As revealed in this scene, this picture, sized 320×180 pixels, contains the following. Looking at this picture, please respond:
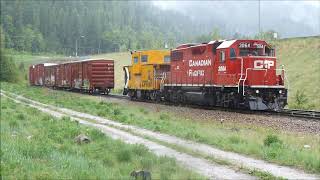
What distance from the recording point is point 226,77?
2658 cm

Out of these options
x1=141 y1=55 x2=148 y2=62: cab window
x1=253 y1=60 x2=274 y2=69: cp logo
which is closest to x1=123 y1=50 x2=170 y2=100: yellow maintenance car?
x1=141 y1=55 x2=148 y2=62: cab window

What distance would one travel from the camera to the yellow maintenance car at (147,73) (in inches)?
1422

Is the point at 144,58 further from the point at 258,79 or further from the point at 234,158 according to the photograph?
the point at 234,158

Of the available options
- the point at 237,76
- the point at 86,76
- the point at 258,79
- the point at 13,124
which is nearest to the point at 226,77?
the point at 237,76

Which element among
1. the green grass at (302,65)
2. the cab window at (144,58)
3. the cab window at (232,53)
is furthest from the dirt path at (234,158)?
the cab window at (144,58)

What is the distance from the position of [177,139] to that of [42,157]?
16.2ft

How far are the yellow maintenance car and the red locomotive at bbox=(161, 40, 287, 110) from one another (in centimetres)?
580

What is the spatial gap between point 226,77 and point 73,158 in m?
15.2

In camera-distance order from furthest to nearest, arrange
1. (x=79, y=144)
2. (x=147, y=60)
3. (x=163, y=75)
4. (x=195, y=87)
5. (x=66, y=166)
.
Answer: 1. (x=147, y=60)
2. (x=163, y=75)
3. (x=195, y=87)
4. (x=79, y=144)
5. (x=66, y=166)

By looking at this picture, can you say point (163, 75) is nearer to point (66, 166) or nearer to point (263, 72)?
point (263, 72)

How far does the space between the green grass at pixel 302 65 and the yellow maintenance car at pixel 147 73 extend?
31.7 ft

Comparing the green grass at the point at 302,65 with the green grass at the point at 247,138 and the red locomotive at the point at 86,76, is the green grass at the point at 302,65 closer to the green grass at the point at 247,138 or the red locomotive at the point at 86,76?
the green grass at the point at 247,138

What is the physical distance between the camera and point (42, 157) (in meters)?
13.5

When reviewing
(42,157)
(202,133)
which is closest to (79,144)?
(42,157)
